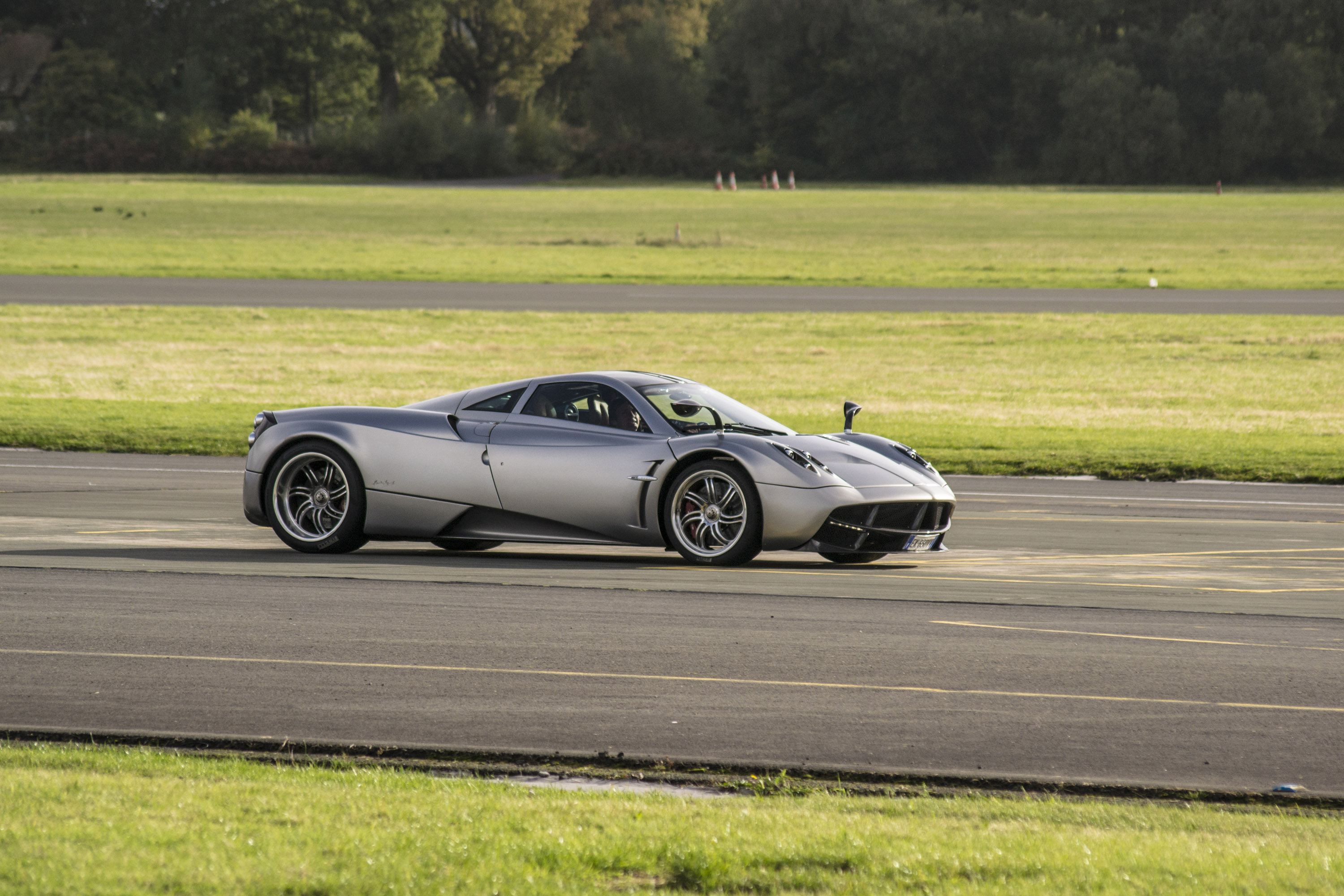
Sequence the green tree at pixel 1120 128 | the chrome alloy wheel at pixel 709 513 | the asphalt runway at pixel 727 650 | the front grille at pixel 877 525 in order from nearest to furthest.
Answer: the asphalt runway at pixel 727 650 → the front grille at pixel 877 525 → the chrome alloy wheel at pixel 709 513 → the green tree at pixel 1120 128

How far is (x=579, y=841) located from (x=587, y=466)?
5735mm

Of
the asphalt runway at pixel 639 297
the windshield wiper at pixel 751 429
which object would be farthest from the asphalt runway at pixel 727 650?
the asphalt runway at pixel 639 297

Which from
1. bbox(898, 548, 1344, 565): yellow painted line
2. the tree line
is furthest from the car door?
the tree line

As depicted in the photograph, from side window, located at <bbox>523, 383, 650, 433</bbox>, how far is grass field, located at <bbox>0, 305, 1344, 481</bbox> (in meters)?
6.62

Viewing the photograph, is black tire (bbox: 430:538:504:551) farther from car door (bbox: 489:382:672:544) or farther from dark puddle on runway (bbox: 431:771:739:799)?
dark puddle on runway (bbox: 431:771:739:799)

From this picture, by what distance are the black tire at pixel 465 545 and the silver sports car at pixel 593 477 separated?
55 centimetres

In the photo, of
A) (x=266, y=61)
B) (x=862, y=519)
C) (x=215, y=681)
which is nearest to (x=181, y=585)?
(x=215, y=681)

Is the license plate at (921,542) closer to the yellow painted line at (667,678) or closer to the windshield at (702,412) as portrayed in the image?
the windshield at (702,412)

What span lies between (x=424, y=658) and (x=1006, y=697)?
2.68 meters

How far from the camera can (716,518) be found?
33.7 ft

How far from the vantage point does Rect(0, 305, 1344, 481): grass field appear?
1816cm

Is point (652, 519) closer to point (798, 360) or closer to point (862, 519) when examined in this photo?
point (862, 519)

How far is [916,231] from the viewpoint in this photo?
192ft

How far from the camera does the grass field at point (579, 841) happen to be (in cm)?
432
